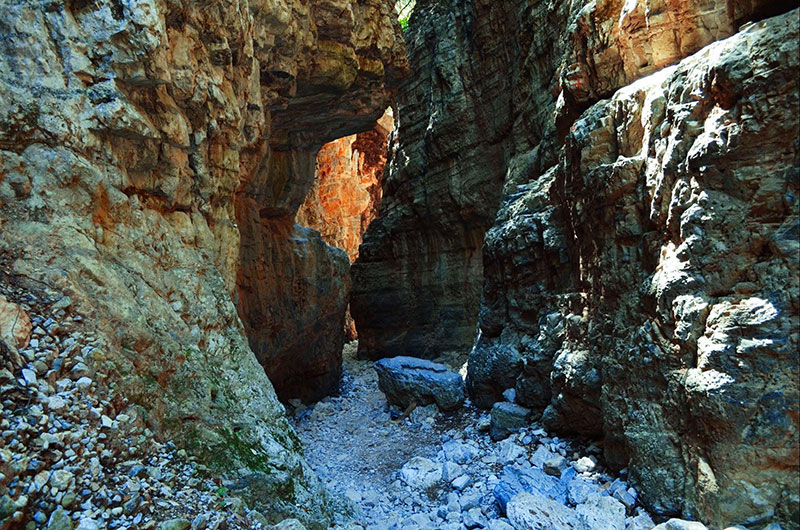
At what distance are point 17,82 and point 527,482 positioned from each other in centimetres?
707

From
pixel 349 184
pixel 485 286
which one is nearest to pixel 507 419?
pixel 485 286

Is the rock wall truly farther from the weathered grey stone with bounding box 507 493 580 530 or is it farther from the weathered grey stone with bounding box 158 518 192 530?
the weathered grey stone with bounding box 158 518 192 530

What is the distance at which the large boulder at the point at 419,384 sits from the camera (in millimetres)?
10258

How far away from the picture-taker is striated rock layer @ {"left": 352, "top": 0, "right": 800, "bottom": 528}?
13.4 feet

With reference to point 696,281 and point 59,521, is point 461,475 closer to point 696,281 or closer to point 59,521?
point 696,281

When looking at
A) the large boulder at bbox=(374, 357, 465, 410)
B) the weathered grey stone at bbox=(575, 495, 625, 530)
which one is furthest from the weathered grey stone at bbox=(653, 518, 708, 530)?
the large boulder at bbox=(374, 357, 465, 410)

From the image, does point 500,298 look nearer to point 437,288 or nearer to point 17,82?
point 437,288

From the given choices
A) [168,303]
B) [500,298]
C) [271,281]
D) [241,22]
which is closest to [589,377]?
[500,298]

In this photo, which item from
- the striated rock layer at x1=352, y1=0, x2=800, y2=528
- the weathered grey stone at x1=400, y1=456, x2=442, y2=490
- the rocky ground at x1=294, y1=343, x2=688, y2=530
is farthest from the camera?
the weathered grey stone at x1=400, y1=456, x2=442, y2=490

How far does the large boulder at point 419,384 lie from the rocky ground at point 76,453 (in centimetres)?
655

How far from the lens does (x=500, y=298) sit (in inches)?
392

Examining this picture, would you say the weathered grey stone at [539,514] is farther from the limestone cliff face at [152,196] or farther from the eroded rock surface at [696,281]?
the limestone cliff face at [152,196]

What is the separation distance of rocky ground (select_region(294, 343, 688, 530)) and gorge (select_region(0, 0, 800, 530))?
0.05 m

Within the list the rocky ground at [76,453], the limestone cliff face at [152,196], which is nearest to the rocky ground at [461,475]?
the limestone cliff face at [152,196]
